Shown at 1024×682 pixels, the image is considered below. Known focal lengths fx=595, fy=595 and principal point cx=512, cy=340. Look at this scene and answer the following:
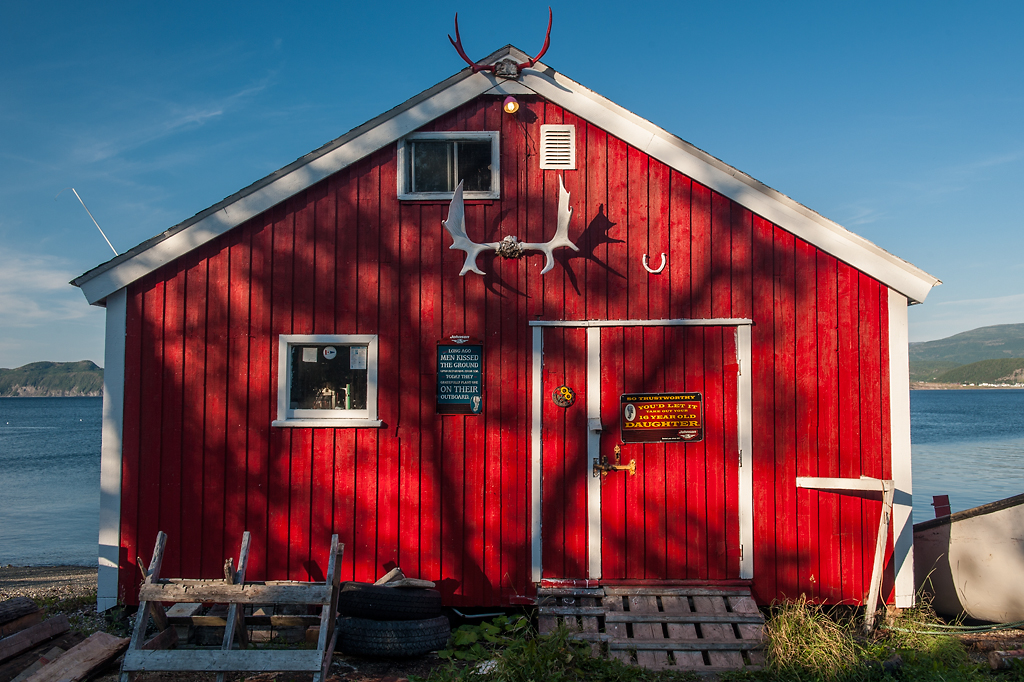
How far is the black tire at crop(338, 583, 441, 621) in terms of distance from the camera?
16.1 ft

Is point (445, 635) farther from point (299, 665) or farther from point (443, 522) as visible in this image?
point (299, 665)

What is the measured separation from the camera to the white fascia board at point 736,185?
551 cm

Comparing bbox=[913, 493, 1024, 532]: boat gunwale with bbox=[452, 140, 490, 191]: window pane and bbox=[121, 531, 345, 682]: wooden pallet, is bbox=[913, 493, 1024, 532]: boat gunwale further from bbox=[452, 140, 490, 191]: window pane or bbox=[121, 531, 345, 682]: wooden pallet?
bbox=[121, 531, 345, 682]: wooden pallet

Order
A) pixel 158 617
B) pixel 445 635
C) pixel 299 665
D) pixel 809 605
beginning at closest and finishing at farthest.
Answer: pixel 299 665, pixel 158 617, pixel 445 635, pixel 809 605

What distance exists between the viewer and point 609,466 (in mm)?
5578

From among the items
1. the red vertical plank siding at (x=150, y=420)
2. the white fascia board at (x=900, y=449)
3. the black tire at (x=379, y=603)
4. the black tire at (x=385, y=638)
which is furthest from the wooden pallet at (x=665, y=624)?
the red vertical plank siding at (x=150, y=420)

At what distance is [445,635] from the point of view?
4996 mm

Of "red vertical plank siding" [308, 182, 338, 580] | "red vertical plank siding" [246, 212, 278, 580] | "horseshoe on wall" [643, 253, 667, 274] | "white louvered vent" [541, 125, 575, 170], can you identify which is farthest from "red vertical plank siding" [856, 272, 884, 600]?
"red vertical plank siding" [246, 212, 278, 580]

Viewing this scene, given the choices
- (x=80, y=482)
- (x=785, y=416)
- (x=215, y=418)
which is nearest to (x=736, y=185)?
(x=785, y=416)

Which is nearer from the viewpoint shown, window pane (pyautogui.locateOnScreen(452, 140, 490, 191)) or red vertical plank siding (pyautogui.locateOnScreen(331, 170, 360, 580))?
red vertical plank siding (pyautogui.locateOnScreen(331, 170, 360, 580))

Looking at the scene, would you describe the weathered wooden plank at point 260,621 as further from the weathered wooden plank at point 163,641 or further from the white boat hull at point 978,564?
the white boat hull at point 978,564

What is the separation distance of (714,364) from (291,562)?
4.38 meters

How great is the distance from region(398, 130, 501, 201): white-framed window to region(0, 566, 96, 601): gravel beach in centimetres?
752

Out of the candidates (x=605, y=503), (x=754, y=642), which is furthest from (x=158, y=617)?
(x=754, y=642)
